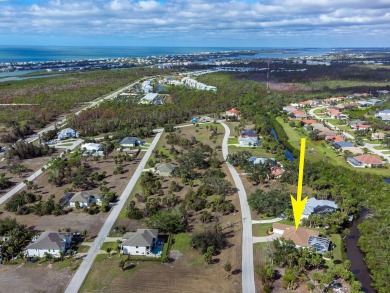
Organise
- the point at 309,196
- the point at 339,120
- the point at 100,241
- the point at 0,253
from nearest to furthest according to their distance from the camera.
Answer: the point at 0,253 → the point at 100,241 → the point at 309,196 → the point at 339,120

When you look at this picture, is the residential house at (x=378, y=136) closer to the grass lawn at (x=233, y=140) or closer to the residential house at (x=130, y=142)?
the grass lawn at (x=233, y=140)

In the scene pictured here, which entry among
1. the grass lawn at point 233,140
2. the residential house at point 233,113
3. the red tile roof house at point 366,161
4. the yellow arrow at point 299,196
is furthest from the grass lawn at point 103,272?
the residential house at point 233,113

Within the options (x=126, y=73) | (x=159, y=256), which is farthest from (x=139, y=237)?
(x=126, y=73)

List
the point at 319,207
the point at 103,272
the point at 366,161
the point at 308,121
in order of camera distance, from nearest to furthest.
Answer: the point at 103,272, the point at 319,207, the point at 366,161, the point at 308,121

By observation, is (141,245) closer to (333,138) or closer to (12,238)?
(12,238)

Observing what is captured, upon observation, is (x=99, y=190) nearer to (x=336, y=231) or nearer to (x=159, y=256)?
(x=159, y=256)

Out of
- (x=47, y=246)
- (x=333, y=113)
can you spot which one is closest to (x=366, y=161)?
(x=333, y=113)
